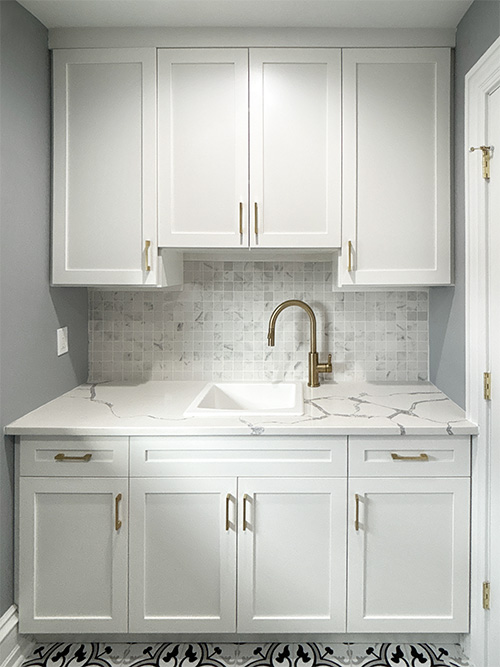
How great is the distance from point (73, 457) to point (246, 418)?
2.02 feet

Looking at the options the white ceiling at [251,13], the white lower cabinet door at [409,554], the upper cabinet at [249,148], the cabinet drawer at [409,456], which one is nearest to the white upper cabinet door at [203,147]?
the upper cabinet at [249,148]

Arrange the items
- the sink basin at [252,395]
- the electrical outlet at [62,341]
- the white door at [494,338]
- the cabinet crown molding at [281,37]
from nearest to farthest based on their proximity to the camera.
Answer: the white door at [494,338] < the cabinet crown molding at [281,37] < the electrical outlet at [62,341] < the sink basin at [252,395]

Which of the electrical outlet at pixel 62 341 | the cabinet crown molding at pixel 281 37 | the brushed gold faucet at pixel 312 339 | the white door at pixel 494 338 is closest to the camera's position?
the white door at pixel 494 338

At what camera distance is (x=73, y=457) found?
201cm

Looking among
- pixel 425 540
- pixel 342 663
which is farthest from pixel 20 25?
pixel 342 663

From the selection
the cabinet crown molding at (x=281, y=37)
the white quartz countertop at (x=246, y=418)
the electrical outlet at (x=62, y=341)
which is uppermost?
the cabinet crown molding at (x=281, y=37)

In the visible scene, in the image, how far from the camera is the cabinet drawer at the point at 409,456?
2.00m

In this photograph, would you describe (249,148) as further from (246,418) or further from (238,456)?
(238,456)

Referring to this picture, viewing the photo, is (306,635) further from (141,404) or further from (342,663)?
(141,404)

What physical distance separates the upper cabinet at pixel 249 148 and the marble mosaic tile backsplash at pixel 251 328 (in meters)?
0.42

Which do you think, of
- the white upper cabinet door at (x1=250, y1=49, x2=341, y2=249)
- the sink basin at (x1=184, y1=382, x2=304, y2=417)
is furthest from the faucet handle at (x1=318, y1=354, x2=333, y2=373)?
the white upper cabinet door at (x1=250, y1=49, x2=341, y2=249)

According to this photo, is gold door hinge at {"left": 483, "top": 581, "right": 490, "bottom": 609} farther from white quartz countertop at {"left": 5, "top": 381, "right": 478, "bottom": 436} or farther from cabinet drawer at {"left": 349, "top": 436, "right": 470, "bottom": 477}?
white quartz countertop at {"left": 5, "top": 381, "right": 478, "bottom": 436}

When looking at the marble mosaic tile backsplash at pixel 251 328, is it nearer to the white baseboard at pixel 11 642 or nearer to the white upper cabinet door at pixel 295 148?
the white upper cabinet door at pixel 295 148

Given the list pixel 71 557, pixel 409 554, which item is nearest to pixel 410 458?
pixel 409 554
